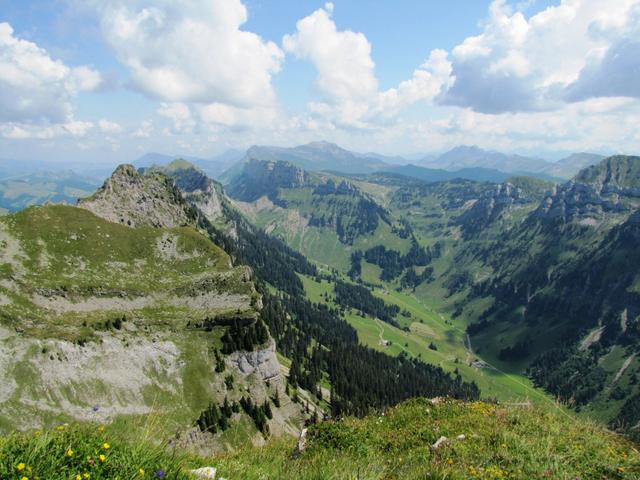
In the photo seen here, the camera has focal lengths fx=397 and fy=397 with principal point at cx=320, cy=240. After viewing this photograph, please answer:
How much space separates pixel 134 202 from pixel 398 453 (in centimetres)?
17466

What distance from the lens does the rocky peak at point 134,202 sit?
513 ft

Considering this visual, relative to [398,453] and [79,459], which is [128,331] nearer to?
[398,453]

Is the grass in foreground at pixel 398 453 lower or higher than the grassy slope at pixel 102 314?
higher

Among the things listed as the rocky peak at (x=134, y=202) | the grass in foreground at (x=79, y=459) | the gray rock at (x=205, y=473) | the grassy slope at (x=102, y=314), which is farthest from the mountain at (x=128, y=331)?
the grass in foreground at (x=79, y=459)

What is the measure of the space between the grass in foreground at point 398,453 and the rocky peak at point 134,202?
157131mm

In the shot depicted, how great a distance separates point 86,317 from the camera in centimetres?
9788

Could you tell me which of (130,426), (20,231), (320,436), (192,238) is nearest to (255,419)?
(192,238)

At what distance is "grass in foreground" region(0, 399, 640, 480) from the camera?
7289mm

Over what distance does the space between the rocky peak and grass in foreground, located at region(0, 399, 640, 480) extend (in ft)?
516

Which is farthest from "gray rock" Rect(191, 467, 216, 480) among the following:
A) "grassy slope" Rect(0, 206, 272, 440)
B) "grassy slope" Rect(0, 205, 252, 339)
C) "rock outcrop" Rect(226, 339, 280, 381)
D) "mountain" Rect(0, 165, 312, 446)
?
"rock outcrop" Rect(226, 339, 280, 381)

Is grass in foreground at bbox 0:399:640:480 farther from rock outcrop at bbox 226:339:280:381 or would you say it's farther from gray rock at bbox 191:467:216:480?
rock outcrop at bbox 226:339:280:381

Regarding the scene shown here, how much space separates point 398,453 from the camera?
16.8m

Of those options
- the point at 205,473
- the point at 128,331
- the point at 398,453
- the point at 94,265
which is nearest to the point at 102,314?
the point at 128,331

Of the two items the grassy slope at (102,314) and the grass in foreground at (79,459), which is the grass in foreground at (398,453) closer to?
the grass in foreground at (79,459)
